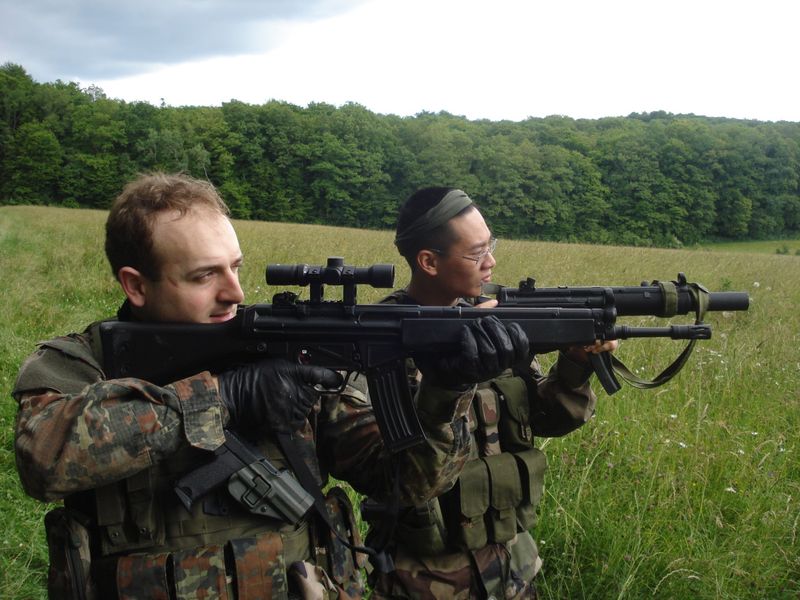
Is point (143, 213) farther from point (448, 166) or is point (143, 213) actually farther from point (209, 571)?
point (448, 166)

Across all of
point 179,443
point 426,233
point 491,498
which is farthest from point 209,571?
point 426,233

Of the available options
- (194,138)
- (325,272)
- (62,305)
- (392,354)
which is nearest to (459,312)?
(392,354)

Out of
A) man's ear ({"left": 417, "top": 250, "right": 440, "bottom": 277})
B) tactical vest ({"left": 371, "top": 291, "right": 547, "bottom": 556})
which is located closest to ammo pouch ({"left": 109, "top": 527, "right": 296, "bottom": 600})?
tactical vest ({"left": 371, "top": 291, "right": 547, "bottom": 556})

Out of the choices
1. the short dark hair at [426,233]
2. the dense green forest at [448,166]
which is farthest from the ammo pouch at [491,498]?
the dense green forest at [448,166]

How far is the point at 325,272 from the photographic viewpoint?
6.81 ft

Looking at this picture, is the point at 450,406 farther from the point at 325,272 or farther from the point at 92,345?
the point at 92,345

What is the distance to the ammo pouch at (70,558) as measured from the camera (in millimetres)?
1802

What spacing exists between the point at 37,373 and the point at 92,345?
0.26 m

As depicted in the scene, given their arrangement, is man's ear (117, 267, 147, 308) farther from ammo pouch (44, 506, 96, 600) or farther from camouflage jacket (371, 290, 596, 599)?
camouflage jacket (371, 290, 596, 599)

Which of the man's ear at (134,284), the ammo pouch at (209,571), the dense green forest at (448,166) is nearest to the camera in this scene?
the ammo pouch at (209,571)

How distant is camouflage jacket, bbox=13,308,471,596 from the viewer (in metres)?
1.69

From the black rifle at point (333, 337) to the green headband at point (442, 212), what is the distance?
3.13 ft

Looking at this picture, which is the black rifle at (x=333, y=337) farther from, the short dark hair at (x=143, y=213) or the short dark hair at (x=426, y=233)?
the short dark hair at (x=426, y=233)

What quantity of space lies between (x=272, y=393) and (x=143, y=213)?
71 cm
